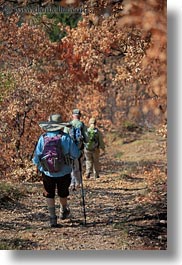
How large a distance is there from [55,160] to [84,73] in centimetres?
55

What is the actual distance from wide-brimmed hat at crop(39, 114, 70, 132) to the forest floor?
0.29 meters

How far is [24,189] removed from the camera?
3.75 metres

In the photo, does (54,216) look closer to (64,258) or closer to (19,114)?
(64,258)

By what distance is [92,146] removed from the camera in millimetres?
3744

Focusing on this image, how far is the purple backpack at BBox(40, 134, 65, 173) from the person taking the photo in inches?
144

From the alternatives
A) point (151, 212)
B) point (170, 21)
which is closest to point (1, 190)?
point (151, 212)

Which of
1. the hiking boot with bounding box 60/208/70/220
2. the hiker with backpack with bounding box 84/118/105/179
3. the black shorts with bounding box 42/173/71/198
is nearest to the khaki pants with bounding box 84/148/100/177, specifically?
the hiker with backpack with bounding box 84/118/105/179

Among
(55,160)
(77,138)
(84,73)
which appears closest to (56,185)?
(55,160)

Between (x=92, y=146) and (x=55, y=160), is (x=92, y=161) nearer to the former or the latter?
(x=92, y=146)

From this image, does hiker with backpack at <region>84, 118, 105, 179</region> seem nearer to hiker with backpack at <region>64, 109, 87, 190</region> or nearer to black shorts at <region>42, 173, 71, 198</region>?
hiker with backpack at <region>64, 109, 87, 190</region>

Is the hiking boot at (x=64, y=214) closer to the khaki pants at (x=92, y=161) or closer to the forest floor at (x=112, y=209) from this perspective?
the forest floor at (x=112, y=209)

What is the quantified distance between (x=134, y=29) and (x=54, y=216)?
1168 millimetres

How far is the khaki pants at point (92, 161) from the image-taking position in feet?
12.3

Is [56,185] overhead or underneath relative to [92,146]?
underneath
